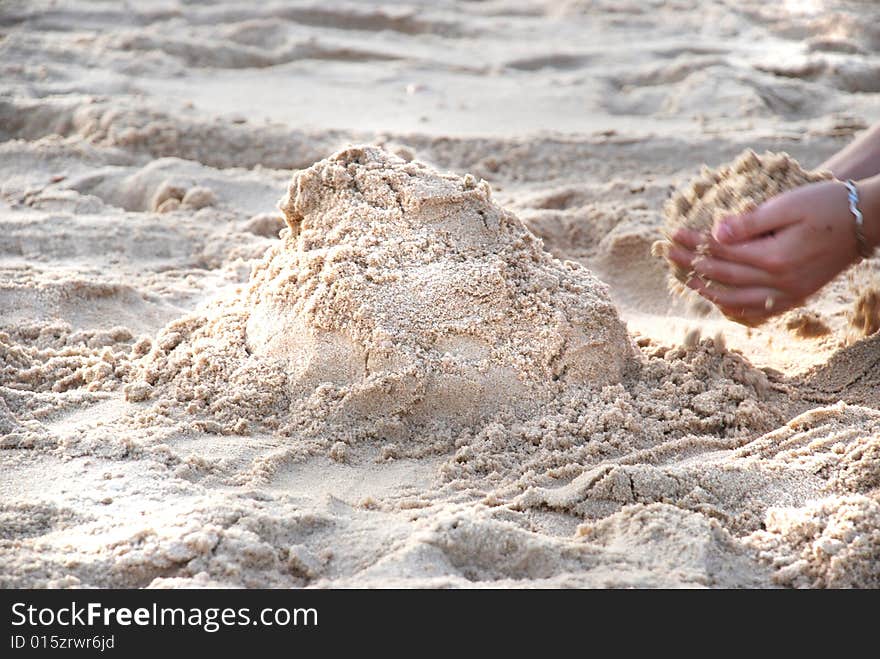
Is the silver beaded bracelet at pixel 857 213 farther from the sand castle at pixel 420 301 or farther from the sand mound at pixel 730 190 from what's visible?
the sand castle at pixel 420 301

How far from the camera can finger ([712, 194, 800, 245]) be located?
1893 mm

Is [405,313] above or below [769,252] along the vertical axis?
below

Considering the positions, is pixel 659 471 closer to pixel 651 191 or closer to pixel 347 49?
pixel 651 191

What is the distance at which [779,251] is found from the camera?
189cm

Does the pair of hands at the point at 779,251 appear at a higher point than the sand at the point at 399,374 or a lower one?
higher

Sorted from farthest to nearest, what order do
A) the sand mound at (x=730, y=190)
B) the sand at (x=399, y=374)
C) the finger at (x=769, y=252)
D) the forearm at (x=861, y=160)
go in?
1. the forearm at (x=861, y=160)
2. the sand mound at (x=730, y=190)
3. the finger at (x=769, y=252)
4. the sand at (x=399, y=374)

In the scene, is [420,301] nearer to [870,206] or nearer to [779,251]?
[779,251]

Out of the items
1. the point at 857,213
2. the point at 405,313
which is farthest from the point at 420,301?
the point at 857,213

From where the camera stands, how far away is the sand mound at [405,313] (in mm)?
1912

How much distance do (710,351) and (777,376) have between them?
0.60ft

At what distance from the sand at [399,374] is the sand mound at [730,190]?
0.9 inches

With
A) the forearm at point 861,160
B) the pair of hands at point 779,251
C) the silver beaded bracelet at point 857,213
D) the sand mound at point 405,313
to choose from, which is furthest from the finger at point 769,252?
the forearm at point 861,160

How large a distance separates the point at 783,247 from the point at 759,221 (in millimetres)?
69

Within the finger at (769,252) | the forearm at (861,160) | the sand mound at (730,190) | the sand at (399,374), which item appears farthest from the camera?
the forearm at (861,160)
